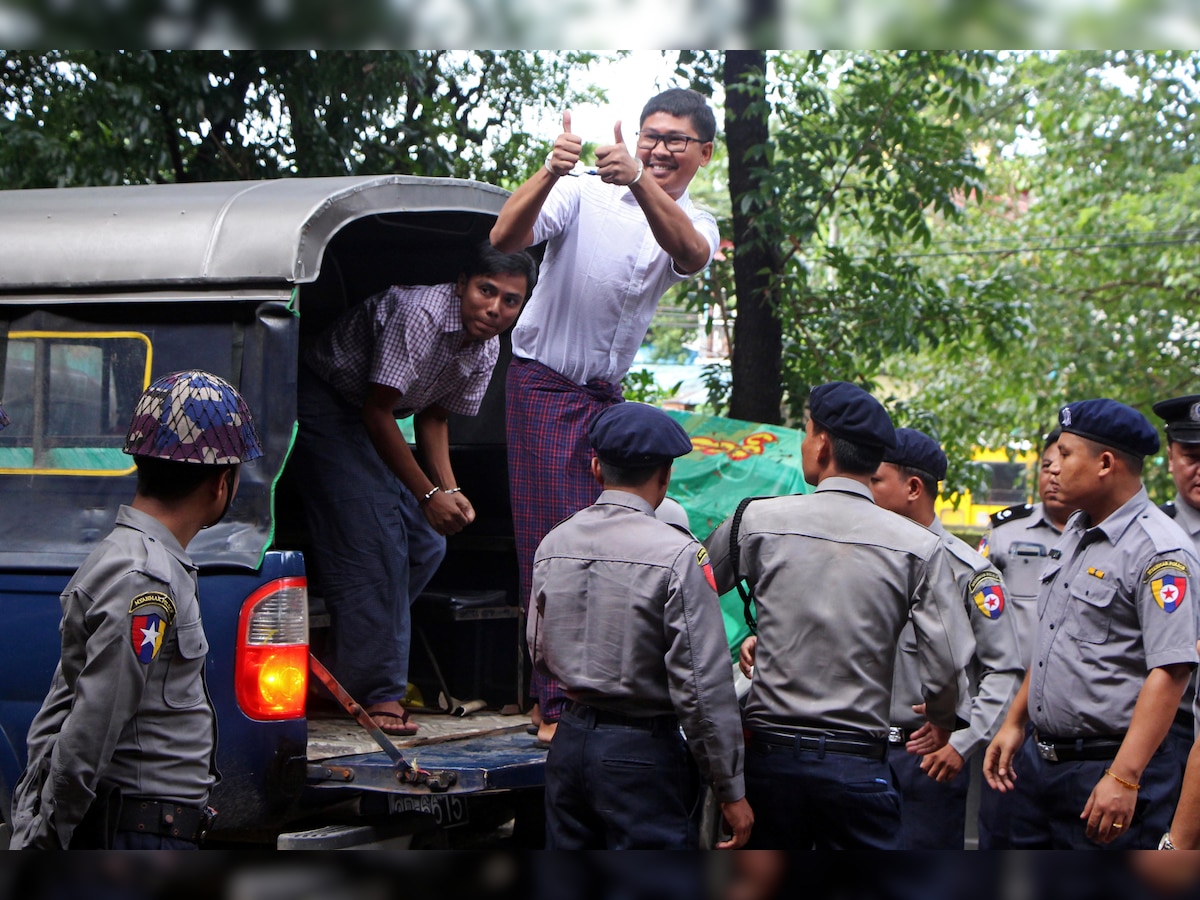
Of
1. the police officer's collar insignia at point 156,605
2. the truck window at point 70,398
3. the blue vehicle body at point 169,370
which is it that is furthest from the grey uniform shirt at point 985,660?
the truck window at point 70,398

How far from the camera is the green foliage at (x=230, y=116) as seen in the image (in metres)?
7.62

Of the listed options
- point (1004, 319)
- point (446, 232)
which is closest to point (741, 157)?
point (1004, 319)

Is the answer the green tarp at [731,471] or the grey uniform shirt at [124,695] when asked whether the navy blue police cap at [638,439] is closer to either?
the grey uniform shirt at [124,695]

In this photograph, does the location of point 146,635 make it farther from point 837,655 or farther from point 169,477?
point 837,655

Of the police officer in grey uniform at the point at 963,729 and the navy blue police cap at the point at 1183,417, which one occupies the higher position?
the navy blue police cap at the point at 1183,417

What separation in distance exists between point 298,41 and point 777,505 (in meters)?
2.21

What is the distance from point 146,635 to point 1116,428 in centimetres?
268

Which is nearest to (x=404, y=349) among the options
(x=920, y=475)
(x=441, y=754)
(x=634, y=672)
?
(x=441, y=754)

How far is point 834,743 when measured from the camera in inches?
124

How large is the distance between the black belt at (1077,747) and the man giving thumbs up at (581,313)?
1.52 meters

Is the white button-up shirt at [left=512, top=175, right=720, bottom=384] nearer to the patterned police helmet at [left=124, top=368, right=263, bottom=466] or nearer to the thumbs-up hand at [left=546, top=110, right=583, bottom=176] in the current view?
the thumbs-up hand at [left=546, top=110, right=583, bottom=176]

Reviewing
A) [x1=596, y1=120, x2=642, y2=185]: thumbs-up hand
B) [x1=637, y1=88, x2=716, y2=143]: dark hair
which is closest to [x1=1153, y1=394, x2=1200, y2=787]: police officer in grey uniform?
[x1=637, y1=88, x2=716, y2=143]: dark hair

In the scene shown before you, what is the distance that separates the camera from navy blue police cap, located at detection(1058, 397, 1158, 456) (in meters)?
3.62

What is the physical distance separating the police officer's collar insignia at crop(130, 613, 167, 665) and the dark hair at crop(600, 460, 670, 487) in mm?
1296
